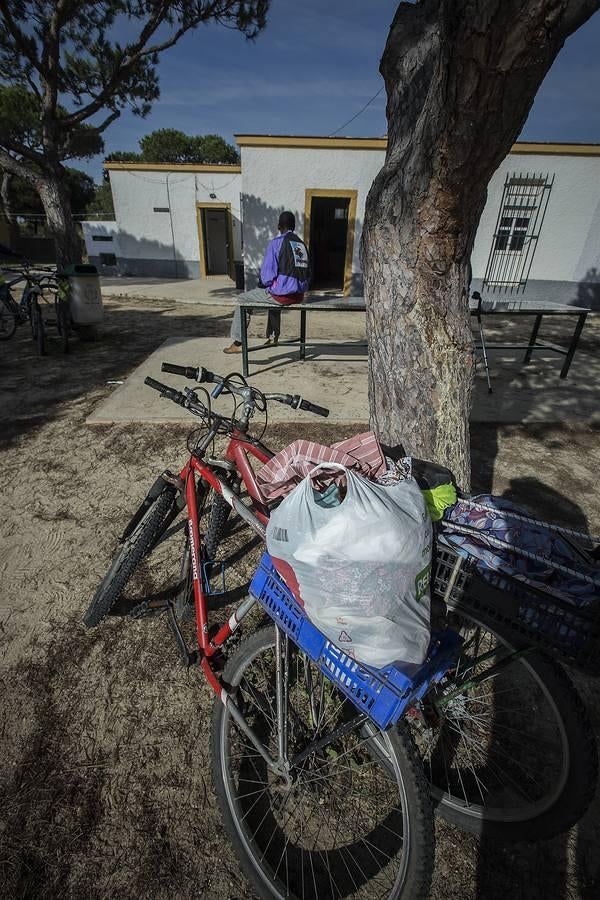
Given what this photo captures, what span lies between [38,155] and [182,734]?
10.0 m

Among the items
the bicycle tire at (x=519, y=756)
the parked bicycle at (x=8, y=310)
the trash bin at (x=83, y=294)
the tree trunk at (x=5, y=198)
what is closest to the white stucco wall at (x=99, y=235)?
the tree trunk at (x=5, y=198)

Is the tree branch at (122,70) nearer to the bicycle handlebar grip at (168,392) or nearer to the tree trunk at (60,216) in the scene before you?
the tree trunk at (60,216)

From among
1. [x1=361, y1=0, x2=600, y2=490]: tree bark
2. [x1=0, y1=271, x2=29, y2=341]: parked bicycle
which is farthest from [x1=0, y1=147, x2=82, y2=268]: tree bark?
[x1=361, y1=0, x2=600, y2=490]: tree bark

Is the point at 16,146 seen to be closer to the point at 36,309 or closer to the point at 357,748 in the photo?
the point at 36,309

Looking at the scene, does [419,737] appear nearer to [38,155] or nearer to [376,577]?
[376,577]

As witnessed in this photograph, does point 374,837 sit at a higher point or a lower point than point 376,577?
lower

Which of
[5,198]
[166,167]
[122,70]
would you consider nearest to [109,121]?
[122,70]

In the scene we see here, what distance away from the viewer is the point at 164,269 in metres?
17.6

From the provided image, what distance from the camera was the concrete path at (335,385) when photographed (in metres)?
4.68

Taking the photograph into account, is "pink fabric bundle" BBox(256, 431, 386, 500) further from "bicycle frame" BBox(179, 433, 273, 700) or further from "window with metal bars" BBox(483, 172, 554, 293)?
"window with metal bars" BBox(483, 172, 554, 293)

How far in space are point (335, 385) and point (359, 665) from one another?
4.74m

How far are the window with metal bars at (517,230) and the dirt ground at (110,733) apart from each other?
34.9 feet

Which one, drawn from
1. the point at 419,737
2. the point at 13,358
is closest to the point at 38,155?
the point at 13,358

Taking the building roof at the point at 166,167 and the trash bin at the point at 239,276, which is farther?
the building roof at the point at 166,167
